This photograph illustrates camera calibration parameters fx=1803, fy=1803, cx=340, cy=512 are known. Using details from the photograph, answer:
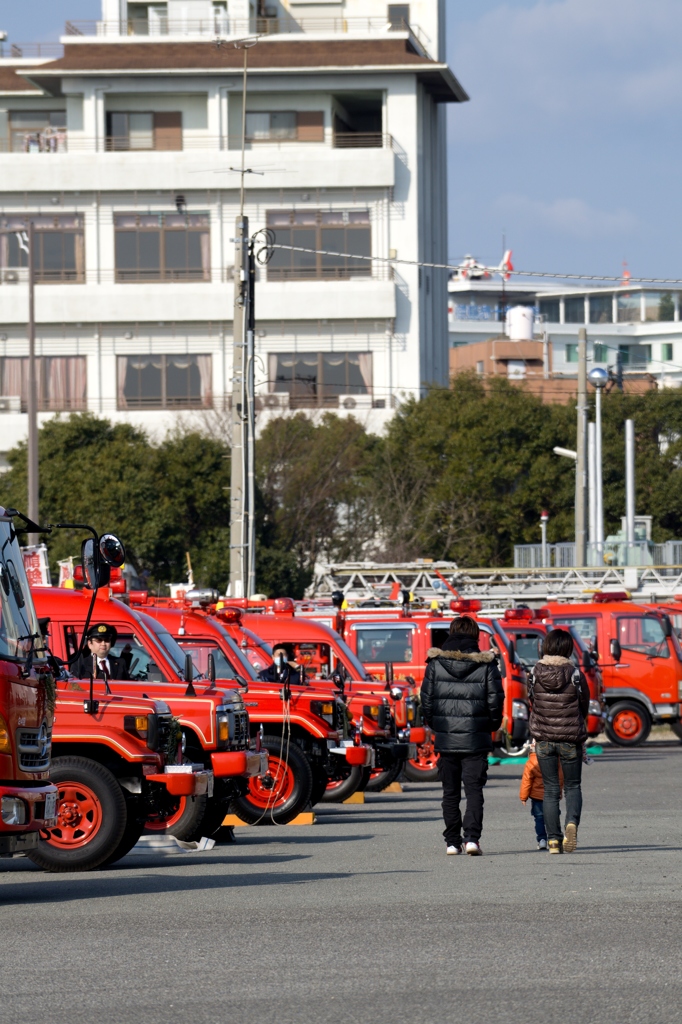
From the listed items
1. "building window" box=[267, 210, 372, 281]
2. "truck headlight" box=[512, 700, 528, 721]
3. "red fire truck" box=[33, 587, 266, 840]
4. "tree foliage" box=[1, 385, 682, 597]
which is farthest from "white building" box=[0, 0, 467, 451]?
"red fire truck" box=[33, 587, 266, 840]

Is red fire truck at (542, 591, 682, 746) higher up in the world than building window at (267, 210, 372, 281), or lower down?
lower down

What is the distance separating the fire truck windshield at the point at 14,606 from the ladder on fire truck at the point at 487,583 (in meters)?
20.4

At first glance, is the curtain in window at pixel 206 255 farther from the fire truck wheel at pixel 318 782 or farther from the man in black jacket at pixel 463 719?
the man in black jacket at pixel 463 719

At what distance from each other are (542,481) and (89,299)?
719 inches

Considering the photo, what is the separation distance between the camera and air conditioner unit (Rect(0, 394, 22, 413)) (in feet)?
221

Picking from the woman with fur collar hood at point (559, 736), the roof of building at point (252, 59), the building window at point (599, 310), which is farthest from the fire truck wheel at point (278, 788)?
the building window at point (599, 310)

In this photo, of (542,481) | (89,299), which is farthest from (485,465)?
(89,299)

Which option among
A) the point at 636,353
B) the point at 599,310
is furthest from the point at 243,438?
the point at 599,310

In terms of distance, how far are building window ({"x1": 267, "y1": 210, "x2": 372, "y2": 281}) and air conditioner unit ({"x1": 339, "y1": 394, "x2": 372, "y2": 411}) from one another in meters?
4.36

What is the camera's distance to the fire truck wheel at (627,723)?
31.6 m

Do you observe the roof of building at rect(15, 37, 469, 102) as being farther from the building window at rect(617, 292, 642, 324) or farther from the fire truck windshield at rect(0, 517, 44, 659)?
the building window at rect(617, 292, 642, 324)

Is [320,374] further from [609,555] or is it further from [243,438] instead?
[243,438]

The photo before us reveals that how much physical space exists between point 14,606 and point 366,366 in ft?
184

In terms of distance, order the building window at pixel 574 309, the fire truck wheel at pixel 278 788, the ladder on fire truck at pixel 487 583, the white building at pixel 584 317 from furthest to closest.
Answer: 1. the building window at pixel 574 309
2. the white building at pixel 584 317
3. the ladder on fire truck at pixel 487 583
4. the fire truck wheel at pixel 278 788
